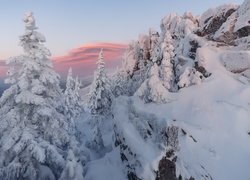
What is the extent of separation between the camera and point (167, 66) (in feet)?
101

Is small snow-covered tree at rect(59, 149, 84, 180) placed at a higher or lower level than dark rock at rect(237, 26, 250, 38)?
lower

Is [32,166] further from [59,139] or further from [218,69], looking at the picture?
[218,69]

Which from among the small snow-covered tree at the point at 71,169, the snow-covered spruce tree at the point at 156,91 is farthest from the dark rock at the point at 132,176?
the snow-covered spruce tree at the point at 156,91

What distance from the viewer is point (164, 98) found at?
28.1 metres

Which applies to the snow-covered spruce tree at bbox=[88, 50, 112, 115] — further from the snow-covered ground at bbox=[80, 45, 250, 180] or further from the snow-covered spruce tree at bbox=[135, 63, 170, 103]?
the snow-covered spruce tree at bbox=[135, 63, 170, 103]

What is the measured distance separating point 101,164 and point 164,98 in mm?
8078

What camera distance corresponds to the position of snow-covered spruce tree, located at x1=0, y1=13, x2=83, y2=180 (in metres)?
20.4

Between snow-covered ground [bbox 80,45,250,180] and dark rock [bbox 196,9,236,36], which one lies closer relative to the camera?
snow-covered ground [bbox 80,45,250,180]

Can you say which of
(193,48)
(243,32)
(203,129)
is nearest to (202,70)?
(193,48)

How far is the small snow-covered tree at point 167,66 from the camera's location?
30.4 metres

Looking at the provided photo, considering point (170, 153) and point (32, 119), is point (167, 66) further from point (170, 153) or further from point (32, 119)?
point (32, 119)

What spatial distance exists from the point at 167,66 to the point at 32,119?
548 inches

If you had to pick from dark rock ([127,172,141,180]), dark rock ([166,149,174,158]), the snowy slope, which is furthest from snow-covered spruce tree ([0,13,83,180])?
dark rock ([166,149,174,158])

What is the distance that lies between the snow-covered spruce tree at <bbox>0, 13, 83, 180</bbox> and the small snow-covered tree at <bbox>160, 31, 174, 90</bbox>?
442 inches
